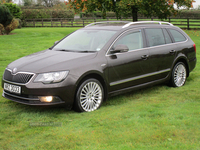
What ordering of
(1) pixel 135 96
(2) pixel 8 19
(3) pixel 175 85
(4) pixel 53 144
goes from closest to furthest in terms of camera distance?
1. (4) pixel 53 144
2. (1) pixel 135 96
3. (3) pixel 175 85
4. (2) pixel 8 19

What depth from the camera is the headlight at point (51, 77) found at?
504 cm

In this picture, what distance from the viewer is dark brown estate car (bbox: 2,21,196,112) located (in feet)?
16.8

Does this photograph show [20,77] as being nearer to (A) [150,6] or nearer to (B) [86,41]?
(B) [86,41]

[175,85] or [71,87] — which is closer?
[71,87]

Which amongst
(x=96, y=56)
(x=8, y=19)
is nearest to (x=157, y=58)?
(x=96, y=56)

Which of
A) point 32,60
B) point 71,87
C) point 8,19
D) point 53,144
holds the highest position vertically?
point 8,19

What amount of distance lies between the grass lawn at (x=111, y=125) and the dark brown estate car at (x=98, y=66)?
318mm

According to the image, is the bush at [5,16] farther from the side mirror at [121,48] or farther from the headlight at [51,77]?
the headlight at [51,77]

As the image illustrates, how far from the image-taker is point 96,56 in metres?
5.68

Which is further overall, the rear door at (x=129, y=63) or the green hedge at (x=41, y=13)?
the green hedge at (x=41, y=13)

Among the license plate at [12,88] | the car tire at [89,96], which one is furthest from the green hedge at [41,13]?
the car tire at [89,96]

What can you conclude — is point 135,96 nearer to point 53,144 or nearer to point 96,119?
point 96,119

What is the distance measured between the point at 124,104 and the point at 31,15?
4095cm

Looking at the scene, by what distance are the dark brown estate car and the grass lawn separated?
0.32 meters
